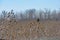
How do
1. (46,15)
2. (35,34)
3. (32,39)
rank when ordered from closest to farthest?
(32,39) → (35,34) → (46,15)

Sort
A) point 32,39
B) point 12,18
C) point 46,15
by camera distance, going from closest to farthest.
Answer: point 12,18, point 32,39, point 46,15

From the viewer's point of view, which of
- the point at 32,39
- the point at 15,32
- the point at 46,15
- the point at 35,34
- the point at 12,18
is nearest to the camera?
the point at 12,18

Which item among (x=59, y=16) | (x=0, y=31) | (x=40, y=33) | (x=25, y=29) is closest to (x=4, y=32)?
(x=0, y=31)

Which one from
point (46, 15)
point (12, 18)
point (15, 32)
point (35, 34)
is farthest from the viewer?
point (46, 15)

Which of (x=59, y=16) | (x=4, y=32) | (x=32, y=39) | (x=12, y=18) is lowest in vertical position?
(x=59, y=16)

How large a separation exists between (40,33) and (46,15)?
1375 inches

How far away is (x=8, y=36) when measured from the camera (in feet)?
21.1

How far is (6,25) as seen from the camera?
6.20 metres

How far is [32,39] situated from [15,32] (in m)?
0.93

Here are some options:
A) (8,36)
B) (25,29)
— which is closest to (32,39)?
(25,29)

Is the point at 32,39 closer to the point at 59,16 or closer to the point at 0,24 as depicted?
the point at 0,24

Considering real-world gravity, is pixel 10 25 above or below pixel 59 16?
above

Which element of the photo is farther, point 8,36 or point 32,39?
point 32,39

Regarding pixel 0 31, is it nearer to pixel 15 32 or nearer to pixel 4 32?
pixel 4 32
